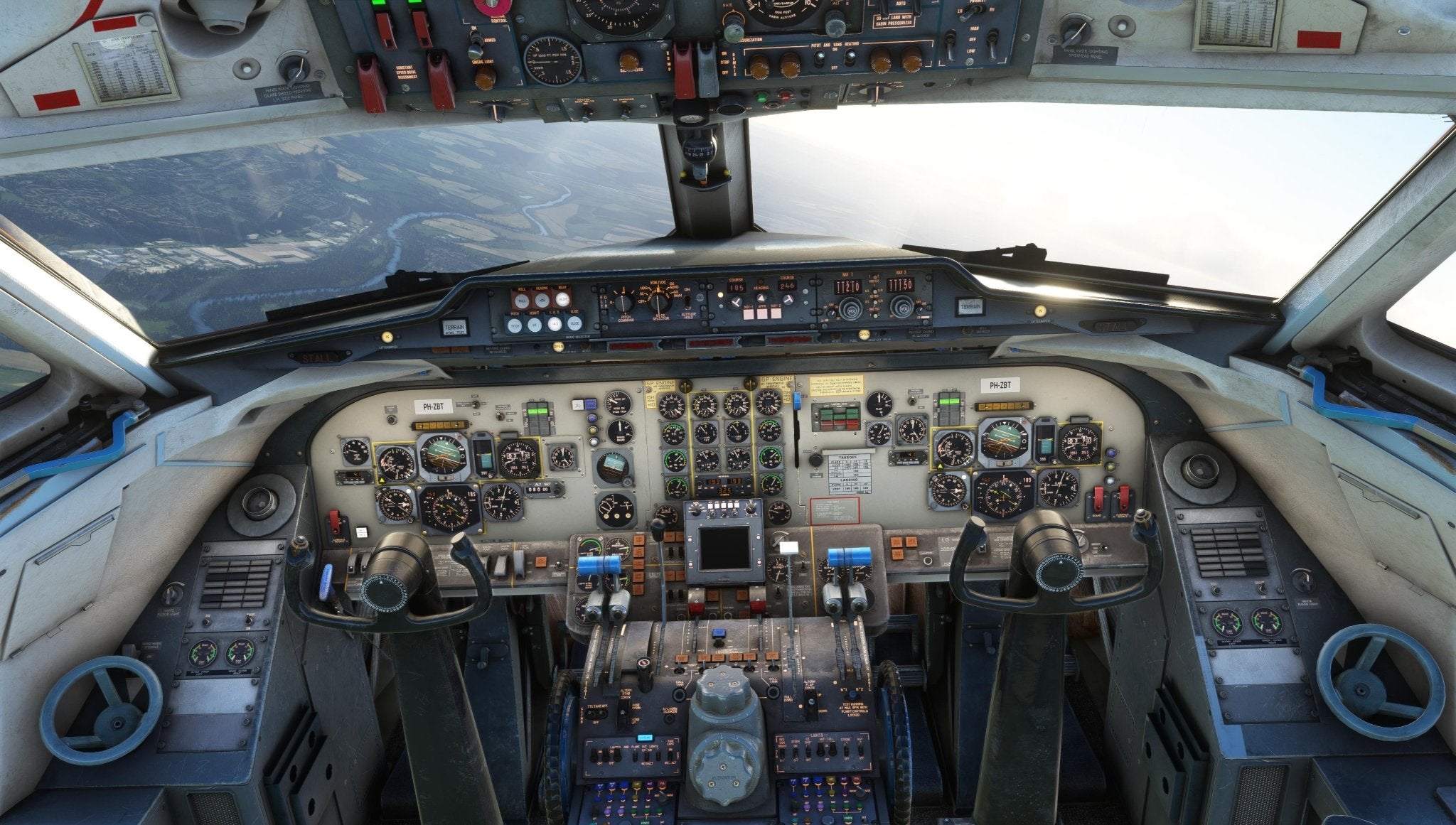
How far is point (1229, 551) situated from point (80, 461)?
4.69 m

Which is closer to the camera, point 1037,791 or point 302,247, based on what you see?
point 1037,791

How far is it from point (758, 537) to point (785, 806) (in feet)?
4.29

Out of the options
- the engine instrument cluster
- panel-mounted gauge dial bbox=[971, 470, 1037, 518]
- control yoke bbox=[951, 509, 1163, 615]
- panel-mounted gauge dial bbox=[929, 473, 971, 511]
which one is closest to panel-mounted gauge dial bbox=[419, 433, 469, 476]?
the engine instrument cluster

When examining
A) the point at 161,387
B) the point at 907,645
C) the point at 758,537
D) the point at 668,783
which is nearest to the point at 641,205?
the point at 758,537

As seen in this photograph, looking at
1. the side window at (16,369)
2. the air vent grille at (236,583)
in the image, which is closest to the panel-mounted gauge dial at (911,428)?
the air vent grille at (236,583)

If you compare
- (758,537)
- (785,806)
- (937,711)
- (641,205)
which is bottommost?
(937,711)

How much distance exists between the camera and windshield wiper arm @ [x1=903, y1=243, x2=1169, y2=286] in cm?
380

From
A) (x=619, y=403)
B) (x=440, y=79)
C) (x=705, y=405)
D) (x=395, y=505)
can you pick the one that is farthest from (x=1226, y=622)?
(x=395, y=505)

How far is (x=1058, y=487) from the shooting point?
4496 millimetres

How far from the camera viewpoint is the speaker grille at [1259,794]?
11.9 feet

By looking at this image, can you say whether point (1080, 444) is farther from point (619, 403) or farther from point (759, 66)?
point (759, 66)

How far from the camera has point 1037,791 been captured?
9.54ft

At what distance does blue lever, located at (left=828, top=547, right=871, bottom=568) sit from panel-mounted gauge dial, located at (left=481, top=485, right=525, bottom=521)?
5.10 feet

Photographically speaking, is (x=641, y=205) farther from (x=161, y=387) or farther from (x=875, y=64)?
(x=161, y=387)
